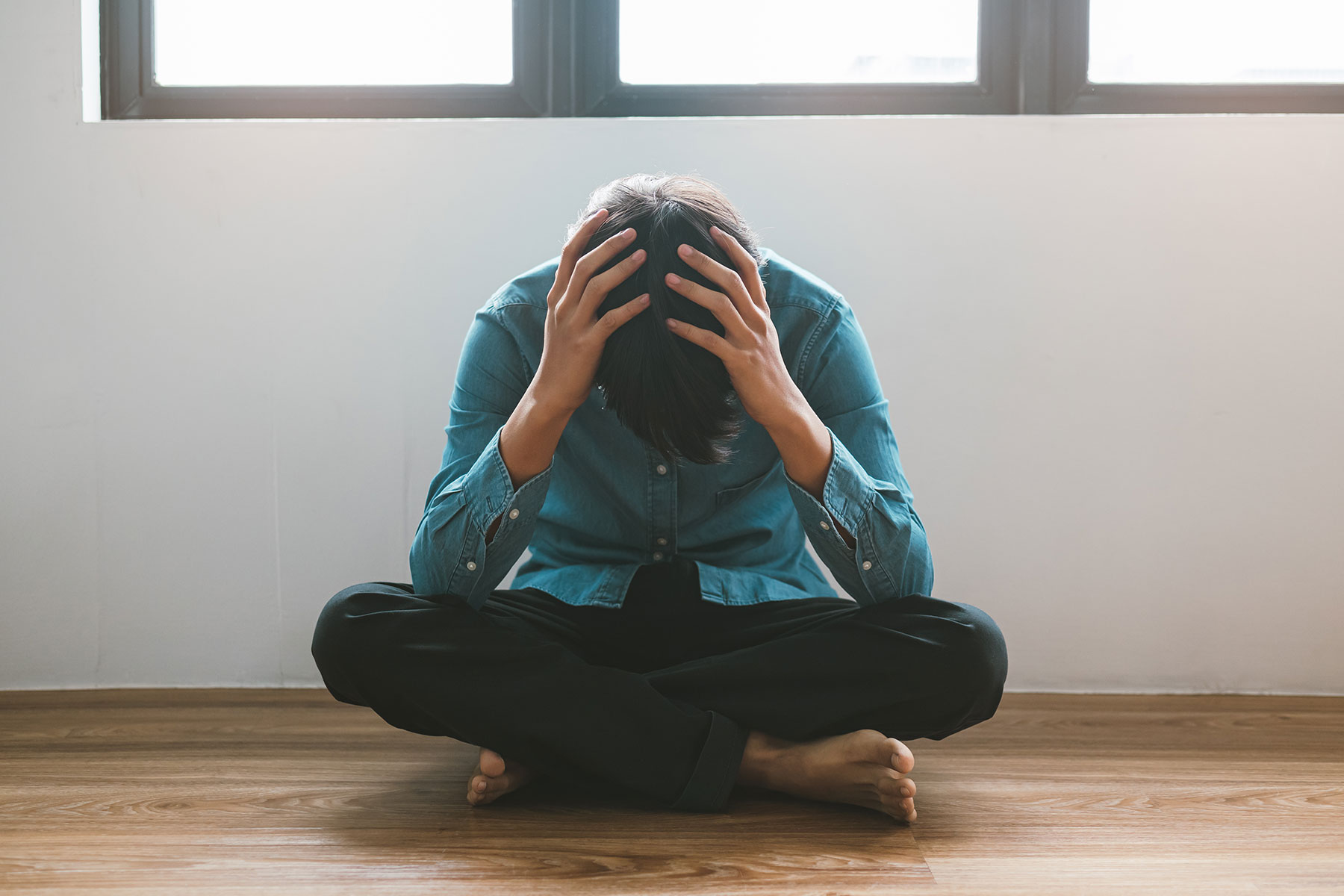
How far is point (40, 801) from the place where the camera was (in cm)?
109

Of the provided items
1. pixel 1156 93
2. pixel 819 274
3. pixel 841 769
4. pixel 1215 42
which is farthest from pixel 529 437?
pixel 1215 42

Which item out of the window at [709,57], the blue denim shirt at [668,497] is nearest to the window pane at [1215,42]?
the window at [709,57]

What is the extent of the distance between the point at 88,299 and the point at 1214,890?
1.79 meters

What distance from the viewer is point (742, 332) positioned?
0.96 m

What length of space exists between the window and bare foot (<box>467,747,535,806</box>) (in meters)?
1.12

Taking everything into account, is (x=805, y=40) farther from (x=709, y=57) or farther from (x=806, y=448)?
(x=806, y=448)

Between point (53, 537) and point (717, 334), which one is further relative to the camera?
point (53, 537)

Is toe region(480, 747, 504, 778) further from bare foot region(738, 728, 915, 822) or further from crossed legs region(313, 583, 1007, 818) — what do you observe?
bare foot region(738, 728, 915, 822)

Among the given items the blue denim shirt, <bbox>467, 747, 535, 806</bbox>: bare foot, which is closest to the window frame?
the blue denim shirt

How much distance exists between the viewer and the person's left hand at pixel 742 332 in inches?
37.0

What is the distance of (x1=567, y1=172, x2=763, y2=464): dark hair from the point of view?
95 cm

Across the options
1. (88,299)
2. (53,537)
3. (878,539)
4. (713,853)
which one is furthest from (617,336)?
(53,537)

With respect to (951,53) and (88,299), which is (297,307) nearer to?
(88,299)

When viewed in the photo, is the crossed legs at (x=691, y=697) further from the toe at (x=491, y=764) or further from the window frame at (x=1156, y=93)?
the window frame at (x=1156, y=93)
